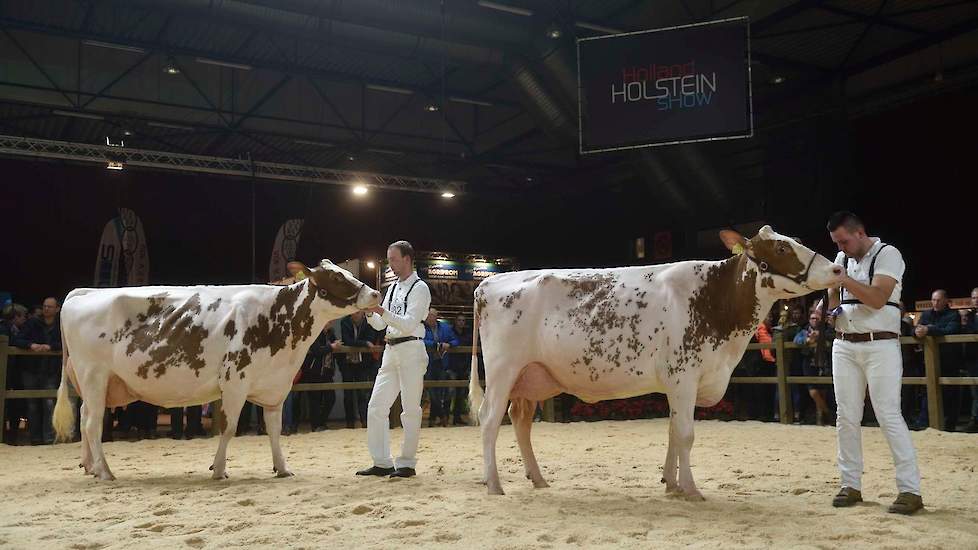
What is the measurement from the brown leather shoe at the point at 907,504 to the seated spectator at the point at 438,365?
7.54 meters

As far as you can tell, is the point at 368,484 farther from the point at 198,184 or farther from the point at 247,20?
the point at 198,184

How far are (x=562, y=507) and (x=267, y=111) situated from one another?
44.9ft

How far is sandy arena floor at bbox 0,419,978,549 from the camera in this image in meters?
4.27

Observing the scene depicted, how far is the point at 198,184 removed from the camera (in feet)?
57.5

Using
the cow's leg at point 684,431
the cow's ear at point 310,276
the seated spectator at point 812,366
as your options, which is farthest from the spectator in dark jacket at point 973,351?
the cow's ear at point 310,276

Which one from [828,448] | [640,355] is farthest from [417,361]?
[828,448]

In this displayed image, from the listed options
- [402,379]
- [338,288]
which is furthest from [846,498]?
[338,288]

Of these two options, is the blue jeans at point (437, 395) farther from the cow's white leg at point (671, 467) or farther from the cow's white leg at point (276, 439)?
the cow's white leg at point (671, 467)

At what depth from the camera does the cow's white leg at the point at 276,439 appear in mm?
6660

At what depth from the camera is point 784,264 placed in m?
5.38

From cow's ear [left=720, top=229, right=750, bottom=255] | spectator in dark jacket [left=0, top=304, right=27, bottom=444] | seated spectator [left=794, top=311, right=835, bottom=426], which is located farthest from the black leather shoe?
seated spectator [left=794, top=311, right=835, bottom=426]

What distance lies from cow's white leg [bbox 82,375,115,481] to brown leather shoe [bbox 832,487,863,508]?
5.27 meters

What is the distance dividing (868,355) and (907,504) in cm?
86

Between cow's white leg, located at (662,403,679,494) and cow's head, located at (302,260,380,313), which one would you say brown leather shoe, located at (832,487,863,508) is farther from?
cow's head, located at (302,260,380,313)
